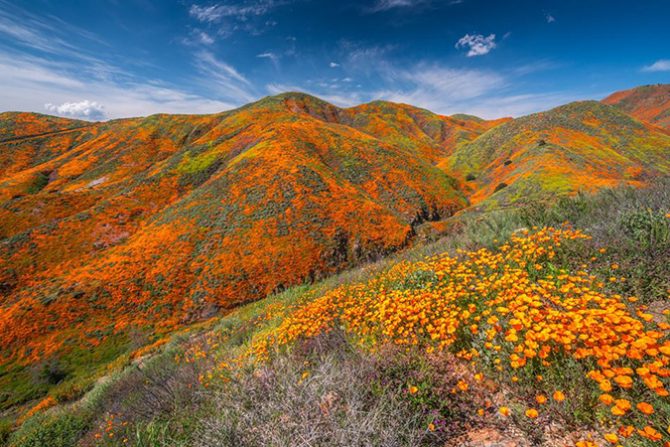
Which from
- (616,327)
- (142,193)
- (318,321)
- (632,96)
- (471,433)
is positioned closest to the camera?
(616,327)

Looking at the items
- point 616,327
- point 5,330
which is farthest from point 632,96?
point 5,330

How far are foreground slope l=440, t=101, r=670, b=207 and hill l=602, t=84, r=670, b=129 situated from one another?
275 ft

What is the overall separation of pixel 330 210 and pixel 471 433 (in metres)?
26.6

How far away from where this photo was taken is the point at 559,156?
38.7 meters

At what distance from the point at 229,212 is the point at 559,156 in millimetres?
43937

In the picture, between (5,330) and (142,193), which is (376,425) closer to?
(5,330)

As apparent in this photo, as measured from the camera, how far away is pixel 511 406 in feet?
Answer: 9.59

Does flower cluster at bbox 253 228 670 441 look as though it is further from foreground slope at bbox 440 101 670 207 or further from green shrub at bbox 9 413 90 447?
foreground slope at bbox 440 101 670 207

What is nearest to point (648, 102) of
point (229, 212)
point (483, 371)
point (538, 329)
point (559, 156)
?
point (559, 156)

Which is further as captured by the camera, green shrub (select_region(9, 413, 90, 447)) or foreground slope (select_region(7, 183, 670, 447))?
green shrub (select_region(9, 413, 90, 447))

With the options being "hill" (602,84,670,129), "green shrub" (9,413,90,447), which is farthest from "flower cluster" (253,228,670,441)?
"hill" (602,84,670,129)

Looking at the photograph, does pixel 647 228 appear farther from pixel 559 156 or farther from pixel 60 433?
pixel 559 156

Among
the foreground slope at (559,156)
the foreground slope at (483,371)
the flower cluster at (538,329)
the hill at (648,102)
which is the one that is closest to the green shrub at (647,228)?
the foreground slope at (483,371)

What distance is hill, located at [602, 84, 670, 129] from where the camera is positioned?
11481cm
